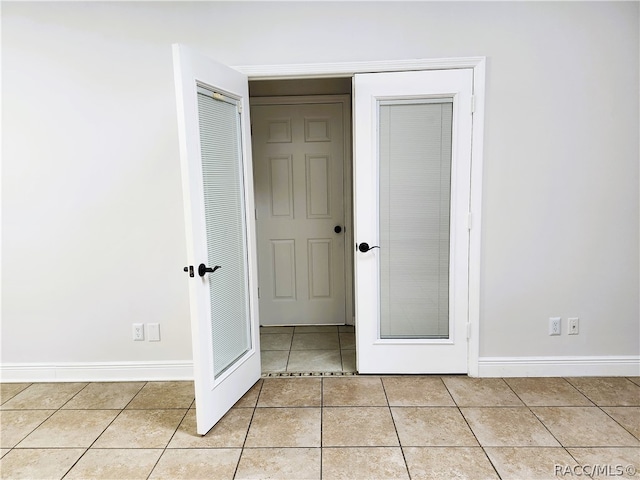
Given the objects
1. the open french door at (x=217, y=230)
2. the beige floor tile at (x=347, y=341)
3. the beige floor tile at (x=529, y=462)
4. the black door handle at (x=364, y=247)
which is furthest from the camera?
the beige floor tile at (x=347, y=341)

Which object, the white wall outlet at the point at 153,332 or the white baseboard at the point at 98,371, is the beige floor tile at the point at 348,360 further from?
the white wall outlet at the point at 153,332

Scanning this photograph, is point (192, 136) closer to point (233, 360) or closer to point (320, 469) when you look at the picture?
point (233, 360)

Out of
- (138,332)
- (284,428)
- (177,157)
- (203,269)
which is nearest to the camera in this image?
(203,269)

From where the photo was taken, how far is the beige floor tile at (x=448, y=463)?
175 cm

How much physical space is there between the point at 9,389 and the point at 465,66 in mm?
3509

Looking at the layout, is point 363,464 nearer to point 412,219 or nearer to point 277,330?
point 412,219

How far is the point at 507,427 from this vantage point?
210cm

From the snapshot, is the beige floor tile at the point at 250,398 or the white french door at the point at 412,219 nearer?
the beige floor tile at the point at 250,398

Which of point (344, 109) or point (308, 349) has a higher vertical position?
point (344, 109)

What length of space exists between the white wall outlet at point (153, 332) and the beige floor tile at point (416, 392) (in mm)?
1511

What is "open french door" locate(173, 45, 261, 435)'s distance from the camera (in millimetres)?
1958

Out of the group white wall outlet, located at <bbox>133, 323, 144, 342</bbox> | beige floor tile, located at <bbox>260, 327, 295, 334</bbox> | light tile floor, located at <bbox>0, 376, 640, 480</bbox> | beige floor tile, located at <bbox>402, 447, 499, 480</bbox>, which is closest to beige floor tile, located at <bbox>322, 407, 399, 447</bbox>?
light tile floor, located at <bbox>0, 376, 640, 480</bbox>

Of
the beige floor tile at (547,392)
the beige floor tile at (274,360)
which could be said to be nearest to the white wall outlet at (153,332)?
the beige floor tile at (274,360)

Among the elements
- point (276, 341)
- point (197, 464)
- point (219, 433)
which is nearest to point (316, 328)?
point (276, 341)
